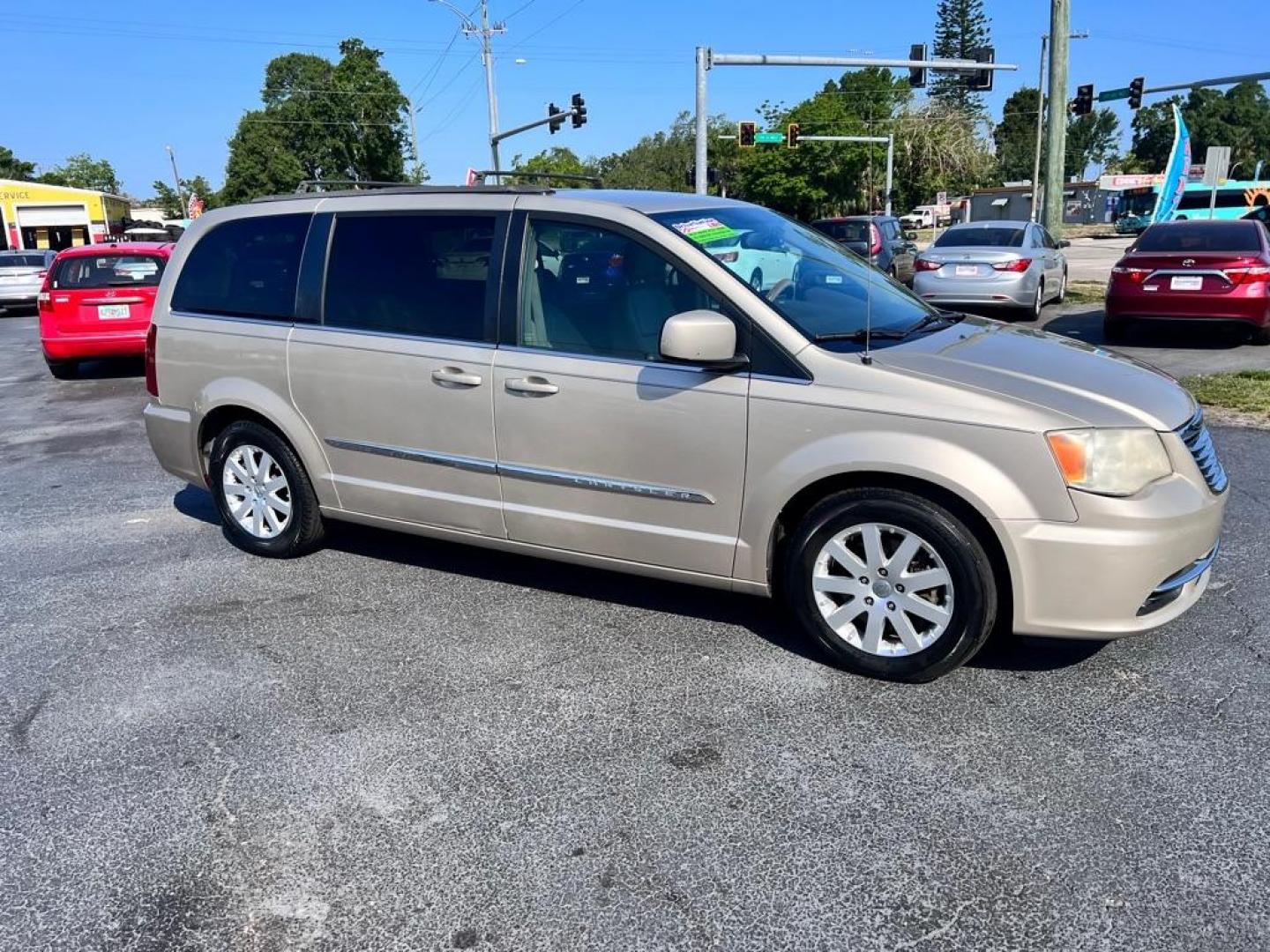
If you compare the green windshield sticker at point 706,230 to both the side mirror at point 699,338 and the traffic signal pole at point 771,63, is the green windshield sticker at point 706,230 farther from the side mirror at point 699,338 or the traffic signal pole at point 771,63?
the traffic signal pole at point 771,63

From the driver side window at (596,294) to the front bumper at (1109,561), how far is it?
1.50 m

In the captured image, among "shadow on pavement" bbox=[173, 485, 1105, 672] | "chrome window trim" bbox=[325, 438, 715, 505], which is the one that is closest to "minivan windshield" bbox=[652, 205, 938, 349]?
"chrome window trim" bbox=[325, 438, 715, 505]

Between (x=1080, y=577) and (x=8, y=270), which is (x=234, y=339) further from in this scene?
(x=8, y=270)

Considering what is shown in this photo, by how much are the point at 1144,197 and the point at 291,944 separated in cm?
5711

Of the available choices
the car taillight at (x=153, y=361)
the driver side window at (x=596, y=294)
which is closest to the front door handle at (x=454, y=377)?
the driver side window at (x=596, y=294)

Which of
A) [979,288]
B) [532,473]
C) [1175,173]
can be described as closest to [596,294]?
[532,473]

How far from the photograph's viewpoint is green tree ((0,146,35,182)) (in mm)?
103688

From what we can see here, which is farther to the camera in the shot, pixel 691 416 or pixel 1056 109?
pixel 1056 109

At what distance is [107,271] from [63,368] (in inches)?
58.7

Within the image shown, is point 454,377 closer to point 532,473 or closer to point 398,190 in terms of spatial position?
point 532,473

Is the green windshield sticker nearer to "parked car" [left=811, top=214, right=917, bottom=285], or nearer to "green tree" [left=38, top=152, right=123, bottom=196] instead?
"parked car" [left=811, top=214, right=917, bottom=285]

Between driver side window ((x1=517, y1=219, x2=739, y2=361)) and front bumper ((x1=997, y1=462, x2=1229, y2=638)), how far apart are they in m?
1.50

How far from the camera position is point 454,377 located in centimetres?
433

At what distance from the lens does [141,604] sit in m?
4.75
